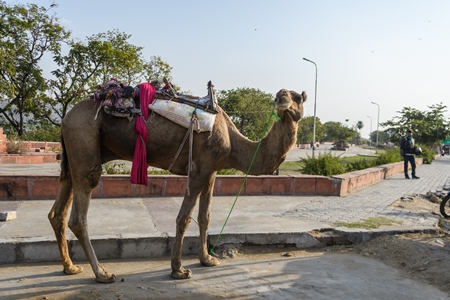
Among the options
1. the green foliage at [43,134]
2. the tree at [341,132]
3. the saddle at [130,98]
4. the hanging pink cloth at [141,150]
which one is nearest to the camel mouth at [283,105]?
the saddle at [130,98]

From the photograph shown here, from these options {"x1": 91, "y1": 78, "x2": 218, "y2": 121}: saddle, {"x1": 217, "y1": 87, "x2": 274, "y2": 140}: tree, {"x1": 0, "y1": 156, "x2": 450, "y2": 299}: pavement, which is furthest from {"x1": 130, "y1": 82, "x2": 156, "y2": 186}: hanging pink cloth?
{"x1": 217, "y1": 87, "x2": 274, "y2": 140}: tree

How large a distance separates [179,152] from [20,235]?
2361 mm

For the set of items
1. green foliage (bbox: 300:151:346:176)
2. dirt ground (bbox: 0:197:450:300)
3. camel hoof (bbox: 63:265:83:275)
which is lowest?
dirt ground (bbox: 0:197:450:300)

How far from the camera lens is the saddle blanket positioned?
4.45 m

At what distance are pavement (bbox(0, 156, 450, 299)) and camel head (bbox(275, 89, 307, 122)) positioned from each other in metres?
1.84

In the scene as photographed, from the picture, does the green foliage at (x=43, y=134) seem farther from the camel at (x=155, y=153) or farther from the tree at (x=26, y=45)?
the camel at (x=155, y=153)

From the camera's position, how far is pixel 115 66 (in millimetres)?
26625

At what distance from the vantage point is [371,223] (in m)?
6.95

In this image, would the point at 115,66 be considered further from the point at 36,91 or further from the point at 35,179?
the point at 35,179

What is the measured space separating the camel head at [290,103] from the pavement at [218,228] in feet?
6.04

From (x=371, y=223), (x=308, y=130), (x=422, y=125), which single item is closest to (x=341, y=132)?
(x=308, y=130)

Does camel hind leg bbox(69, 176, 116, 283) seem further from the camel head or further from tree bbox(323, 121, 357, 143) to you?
tree bbox(323, 121, 357, 143)

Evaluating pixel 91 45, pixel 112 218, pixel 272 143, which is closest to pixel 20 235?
pixel 112 218

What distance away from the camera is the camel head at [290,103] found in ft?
14.5
